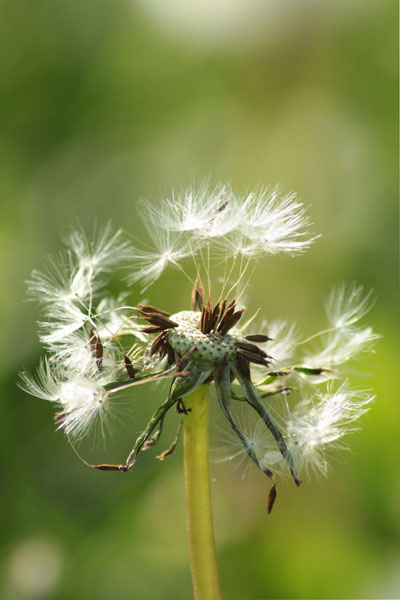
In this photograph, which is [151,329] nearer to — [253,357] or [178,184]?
[253,357]

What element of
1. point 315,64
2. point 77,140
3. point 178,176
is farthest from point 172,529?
point 315,64

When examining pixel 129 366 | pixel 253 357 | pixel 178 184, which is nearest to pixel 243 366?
pixel 253 357

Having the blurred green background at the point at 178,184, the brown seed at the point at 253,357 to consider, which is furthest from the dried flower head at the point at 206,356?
the blurred green background at the point at 178,184

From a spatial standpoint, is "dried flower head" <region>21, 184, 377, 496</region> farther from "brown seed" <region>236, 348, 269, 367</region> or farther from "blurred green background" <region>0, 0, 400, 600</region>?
"blurred green background" <region>0, 0, 400, 600</region>

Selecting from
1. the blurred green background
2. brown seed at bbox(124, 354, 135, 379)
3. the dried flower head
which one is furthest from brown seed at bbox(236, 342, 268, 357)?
the blurred green background

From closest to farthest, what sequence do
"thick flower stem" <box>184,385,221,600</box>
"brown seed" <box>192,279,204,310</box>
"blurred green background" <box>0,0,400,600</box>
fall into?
Answer: "thick flower stem" <box>184,385,221,600</box> → "brown seed" <box>192,279,204,310</box> → "blurred green background" <box>0,0,400,600</box>

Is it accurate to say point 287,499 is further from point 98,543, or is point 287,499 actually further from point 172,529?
point 98,543
